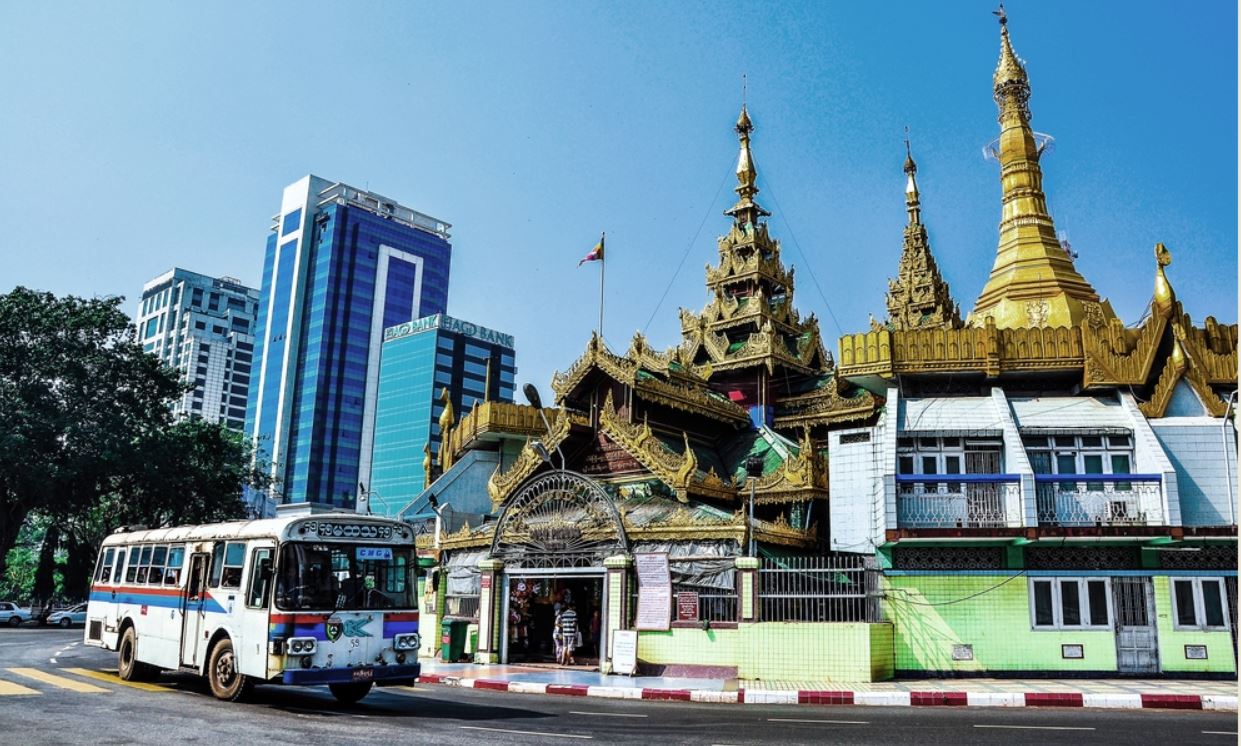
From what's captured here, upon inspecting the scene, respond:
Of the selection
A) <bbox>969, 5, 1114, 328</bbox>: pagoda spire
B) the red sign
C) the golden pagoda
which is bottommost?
the red sign

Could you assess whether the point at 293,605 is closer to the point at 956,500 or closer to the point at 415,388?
the point at 956,500

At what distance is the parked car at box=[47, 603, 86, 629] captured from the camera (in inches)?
1785

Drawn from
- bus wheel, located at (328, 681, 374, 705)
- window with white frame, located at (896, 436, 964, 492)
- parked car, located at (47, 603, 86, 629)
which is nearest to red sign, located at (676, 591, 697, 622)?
window with white frame, located at (896, 436, 964, 492)

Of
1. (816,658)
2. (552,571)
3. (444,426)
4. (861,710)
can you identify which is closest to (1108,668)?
(816,658)

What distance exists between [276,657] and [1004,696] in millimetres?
11463

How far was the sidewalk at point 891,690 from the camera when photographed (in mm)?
15586

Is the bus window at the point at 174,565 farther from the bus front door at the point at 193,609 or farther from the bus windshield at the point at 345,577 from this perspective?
the bus windshield at the point at 345,577

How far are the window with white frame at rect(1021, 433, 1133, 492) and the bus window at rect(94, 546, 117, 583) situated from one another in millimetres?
19352

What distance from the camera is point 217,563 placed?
50.9ft

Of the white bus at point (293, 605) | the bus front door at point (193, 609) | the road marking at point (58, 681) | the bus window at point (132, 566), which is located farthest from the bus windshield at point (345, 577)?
the bus window at point (132, 566)

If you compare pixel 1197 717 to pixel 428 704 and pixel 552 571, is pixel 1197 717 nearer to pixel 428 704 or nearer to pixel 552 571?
pixel 428 704

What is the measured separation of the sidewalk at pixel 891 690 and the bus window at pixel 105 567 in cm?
673

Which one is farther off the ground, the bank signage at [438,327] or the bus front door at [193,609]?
the bank signage at [438,327]

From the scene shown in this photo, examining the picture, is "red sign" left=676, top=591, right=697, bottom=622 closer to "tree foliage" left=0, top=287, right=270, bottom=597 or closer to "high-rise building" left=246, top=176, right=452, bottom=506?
"tree foliage" left=0, top=287, right=270, bottom=597
